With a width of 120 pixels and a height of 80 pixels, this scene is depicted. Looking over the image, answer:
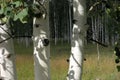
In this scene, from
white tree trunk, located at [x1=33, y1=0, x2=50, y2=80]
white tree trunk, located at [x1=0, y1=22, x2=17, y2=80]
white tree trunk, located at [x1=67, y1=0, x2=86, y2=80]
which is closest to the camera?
white tree trunk, located at [x1=67, y1=0, x2=86, y2=80]

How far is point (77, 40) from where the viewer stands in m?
2.90

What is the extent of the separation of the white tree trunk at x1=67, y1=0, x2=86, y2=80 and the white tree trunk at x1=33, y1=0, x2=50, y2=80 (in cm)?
23

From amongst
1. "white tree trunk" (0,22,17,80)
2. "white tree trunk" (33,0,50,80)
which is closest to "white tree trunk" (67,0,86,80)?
"white tree trunk" (33,0,50,80)

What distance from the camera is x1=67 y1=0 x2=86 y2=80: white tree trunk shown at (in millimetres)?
2895

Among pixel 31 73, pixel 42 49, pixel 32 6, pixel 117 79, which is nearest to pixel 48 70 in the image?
pixel 42 49

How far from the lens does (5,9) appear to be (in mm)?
2131

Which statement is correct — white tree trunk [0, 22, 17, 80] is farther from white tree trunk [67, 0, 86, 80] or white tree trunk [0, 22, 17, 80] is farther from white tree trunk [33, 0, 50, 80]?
white tree trunk [67, 0, 86, 80]

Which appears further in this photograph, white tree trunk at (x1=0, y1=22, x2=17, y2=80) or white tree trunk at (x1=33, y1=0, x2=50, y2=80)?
white tree trunk at (x1=0, y1=22, x2=17, y2=80)

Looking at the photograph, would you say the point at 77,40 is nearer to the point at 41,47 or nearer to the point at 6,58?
the point at 41,47

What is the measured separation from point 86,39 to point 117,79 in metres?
13.5

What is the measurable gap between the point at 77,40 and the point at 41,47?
0.31 meters

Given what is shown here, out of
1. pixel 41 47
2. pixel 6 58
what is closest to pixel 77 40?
pixel 41 47

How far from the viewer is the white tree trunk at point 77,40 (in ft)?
9.50

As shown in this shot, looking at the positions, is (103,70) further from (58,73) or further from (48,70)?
(48,70)
